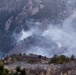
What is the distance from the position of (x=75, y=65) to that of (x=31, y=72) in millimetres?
8742

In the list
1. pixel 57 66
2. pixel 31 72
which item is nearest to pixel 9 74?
pixel 31 72

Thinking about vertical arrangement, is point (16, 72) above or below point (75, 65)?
below

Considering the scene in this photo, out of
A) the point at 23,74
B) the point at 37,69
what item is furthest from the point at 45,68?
the point at 23,74

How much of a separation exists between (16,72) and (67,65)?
35.2m

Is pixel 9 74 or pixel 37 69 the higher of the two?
pixel 37 69

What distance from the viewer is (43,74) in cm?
6775

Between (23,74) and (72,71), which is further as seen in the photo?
(72,71)

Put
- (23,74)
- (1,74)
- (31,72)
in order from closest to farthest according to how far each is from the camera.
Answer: (1,74), (23,74), (31,72)

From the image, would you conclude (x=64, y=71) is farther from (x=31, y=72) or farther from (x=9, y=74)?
(x=9, y=74)

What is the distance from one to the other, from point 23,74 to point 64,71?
3309cm

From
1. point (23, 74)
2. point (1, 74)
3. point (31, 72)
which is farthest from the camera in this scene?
point (31, 72)

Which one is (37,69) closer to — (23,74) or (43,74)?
(43,74)

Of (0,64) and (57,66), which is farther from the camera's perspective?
(57,66)

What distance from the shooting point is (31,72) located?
66.6 m
